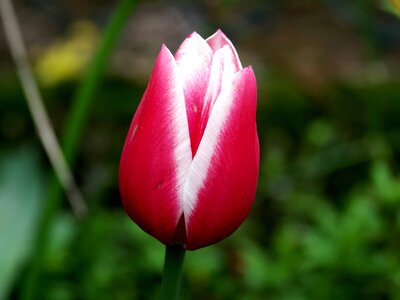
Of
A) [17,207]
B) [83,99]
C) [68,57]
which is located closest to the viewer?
[83,99]

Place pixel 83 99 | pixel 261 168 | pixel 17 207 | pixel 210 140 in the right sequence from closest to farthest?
1. pixel 210 140
2. pixel 83 99
3. pixel 17 207
4. pixel 261 168

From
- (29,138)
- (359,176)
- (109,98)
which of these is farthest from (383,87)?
(29,138)

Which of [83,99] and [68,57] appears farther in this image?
[68,57]

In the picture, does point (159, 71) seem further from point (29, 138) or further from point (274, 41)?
point (274, 41)

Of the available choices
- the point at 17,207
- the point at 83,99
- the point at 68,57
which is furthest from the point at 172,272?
the point at 68,57

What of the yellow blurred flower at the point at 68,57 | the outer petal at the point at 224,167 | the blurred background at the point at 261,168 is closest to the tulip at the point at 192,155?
the outer petal at the point at 224,167

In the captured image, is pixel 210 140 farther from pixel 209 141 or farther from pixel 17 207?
pixel 17 207

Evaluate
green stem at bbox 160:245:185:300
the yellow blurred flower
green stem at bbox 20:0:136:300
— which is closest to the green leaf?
the yellow blurred flower
